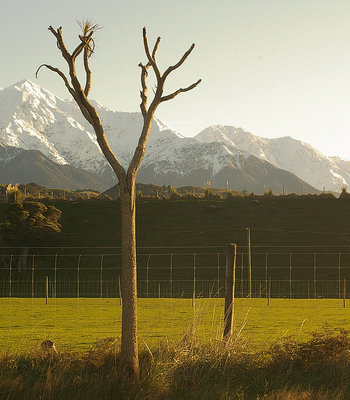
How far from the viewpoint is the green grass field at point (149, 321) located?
16312 mm

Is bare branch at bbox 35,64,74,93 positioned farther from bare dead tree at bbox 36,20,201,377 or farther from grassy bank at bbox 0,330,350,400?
grassy bank at bbox 0,330,350,400

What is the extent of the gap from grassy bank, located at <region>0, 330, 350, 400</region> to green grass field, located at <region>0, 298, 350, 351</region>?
72 centimetres

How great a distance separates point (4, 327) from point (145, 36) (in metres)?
13.6

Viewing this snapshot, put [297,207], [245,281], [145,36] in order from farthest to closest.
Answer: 1. [297,207]
2. [245,281]
3. [145,36]

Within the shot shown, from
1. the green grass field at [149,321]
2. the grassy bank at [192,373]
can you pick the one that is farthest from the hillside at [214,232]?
Answer: the grassy bank at [192,373]

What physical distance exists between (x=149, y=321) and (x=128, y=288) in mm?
12074

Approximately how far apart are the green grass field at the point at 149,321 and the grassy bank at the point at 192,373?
72 centimetres

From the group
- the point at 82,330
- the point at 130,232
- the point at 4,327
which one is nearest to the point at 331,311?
the point at 82,330

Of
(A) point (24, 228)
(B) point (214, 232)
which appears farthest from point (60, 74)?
(B) point (214, 232)

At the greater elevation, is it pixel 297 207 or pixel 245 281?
pixel 297 207

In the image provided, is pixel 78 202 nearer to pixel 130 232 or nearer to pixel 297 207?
pixel 297 207

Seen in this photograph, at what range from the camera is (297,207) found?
60.5 metres

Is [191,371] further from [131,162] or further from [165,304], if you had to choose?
[165,304]

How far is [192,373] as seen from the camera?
10.9 metres
